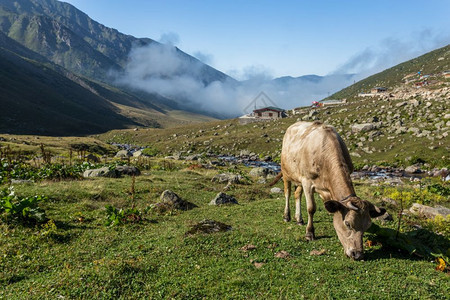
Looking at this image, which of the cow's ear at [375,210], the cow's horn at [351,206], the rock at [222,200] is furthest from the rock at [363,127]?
the cow's horn at [351,206]

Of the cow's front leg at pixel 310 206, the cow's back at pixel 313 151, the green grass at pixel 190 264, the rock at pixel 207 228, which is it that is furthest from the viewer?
the rock at pixel 207 228

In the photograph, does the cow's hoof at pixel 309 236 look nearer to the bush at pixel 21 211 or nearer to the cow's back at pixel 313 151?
the cow's back at pixel 313 151

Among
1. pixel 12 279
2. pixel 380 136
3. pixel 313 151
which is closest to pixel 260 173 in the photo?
pixel 313 151

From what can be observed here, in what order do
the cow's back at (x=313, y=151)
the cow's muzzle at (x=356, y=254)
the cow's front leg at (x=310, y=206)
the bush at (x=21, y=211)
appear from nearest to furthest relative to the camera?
the cow's muzzle at (x=356, y=254) → the cow's back at (x=313, y=151) → the cow's front leg at (x=310, y=206) → the bush at (x=21, y=211)

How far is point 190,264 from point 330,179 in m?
6.04

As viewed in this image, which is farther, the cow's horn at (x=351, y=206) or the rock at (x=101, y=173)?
the rock at (x=101, y=173)

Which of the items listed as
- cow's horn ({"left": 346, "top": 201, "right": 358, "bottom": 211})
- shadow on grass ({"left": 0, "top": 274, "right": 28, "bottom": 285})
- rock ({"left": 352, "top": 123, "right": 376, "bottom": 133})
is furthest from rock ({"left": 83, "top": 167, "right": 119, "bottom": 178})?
rock ({"left": 352, "top": 123, "right": 376, "bottom": 133})

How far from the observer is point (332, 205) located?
962 cm

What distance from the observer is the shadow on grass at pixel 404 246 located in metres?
10.5

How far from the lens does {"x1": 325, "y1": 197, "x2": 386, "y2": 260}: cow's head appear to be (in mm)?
9477

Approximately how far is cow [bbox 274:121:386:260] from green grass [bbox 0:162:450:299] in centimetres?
98

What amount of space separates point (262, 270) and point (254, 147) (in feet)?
219

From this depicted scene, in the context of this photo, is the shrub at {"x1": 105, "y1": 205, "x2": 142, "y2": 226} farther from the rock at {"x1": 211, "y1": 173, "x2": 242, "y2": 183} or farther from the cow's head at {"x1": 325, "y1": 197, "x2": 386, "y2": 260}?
the rock at {"x1": 211, "y1": 173, "x2": 242, "y2": 183}

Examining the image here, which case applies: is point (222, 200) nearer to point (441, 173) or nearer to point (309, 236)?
point (309, 236)
